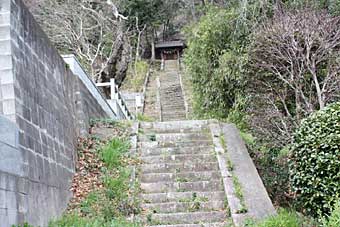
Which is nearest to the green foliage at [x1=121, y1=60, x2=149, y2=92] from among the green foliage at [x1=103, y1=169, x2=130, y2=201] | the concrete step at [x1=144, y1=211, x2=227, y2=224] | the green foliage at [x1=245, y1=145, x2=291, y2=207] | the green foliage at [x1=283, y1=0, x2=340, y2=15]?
the green foliage at [x1=283, y1=0, x2=340, y2=15]

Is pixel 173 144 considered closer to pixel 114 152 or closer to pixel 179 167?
pixel 179 167

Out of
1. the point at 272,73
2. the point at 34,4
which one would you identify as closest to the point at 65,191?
the point at 272,73

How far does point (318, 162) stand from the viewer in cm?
505

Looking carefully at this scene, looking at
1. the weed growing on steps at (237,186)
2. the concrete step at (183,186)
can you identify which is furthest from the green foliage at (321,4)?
the concrete step at (183,186)

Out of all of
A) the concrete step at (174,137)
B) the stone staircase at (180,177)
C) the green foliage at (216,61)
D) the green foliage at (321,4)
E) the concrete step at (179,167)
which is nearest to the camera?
the stone staircase at (180,177)

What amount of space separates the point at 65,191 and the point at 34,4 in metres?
12.8

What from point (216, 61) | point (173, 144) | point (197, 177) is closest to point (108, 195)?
point (197, 177)

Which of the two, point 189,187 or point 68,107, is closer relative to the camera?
point 189,187

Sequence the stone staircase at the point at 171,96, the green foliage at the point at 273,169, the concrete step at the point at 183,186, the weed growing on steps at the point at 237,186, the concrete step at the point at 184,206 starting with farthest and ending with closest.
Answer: the stone staircase at the point at 171,96
the green foliage at the point at 273,169
the concrete step at the point at 183,186
the concrete step at the point at 184,206
the weed growing on steps at the point at 237,186

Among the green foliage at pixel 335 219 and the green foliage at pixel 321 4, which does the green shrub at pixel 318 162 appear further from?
the green foliage at pixel 321 4

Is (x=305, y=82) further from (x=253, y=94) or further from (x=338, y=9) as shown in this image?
(x=338, y=9)

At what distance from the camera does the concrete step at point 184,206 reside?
6555 millimetres

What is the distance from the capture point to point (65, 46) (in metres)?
18.8

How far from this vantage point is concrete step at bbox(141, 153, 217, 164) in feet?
26.6
